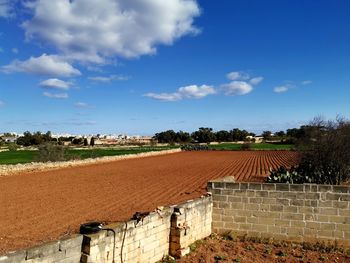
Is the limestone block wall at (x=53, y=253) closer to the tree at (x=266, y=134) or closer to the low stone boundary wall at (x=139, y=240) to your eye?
the low stone boundary wall at (x=139, y=240)

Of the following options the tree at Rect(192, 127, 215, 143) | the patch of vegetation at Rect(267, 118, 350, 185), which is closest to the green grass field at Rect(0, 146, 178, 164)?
the patch of vegetation at Rect(267, 118, 350, 185)

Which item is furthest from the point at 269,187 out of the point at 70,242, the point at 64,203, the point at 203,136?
the point at 203,136

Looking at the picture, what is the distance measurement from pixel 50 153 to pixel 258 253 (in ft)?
129

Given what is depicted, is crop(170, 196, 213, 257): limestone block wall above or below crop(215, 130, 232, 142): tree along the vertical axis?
below

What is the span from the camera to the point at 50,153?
4600 centimetres

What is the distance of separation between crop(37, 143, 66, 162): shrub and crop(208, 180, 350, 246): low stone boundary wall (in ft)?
121

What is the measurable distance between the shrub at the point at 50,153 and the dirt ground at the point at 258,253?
123ft

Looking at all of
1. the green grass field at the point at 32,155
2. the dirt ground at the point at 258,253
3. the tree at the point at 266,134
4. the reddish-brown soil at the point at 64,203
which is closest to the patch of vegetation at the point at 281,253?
the dirt ground at the point at 258,253

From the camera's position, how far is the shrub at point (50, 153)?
150ft

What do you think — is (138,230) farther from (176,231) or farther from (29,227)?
(29,227)

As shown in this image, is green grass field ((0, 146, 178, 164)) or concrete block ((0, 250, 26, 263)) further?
green grass field ((0, 146, 178, 164))

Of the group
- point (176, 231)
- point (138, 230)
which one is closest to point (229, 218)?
point (176, 231)

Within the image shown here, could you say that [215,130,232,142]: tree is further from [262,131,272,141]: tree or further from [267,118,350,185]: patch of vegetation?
[267,118,350,185]: patch of vegetation

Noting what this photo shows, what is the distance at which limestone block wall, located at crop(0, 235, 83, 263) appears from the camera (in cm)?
545
